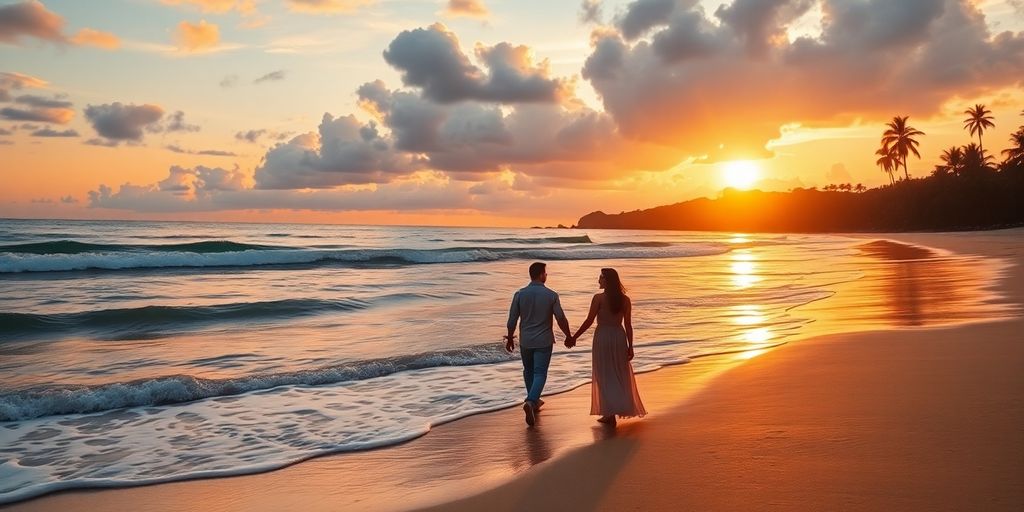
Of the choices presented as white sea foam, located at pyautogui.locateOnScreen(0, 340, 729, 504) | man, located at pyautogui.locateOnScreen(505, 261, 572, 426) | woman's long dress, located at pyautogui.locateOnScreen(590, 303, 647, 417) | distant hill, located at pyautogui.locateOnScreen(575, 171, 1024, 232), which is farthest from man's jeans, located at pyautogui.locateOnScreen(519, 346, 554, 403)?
distant hill, located at pyautogui.locateOnScreen(575, 171, 1024, 232)

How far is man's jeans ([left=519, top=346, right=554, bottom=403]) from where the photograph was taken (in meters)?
7.74

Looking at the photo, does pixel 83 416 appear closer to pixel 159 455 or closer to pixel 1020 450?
pixel 159 455

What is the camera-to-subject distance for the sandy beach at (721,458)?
481 centimetres

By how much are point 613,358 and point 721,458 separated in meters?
1.74

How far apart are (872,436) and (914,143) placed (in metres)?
113

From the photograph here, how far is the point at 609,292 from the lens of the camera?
7141 millimetres

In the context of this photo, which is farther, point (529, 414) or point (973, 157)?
point (973, 157)

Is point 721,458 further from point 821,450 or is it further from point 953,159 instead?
point 953,159

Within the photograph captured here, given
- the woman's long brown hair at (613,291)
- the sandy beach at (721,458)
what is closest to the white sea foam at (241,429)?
the sandy beach at (721,458)

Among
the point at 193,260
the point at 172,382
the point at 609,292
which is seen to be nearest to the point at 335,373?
the point at 172,382

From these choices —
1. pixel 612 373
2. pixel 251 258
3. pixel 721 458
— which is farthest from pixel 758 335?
pixel 251 258

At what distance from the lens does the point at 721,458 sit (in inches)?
223

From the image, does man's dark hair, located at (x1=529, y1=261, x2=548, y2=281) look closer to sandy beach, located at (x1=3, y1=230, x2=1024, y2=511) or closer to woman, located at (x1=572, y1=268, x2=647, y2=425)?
woman, located at (x1=572, y1=268, x2=647, y2=425)

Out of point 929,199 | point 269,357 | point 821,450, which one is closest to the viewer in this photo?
point 821,450
